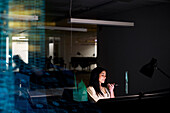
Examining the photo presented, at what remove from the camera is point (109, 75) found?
702 centimetres

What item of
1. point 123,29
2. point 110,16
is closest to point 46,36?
point 110,16

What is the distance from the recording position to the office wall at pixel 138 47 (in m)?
5.14

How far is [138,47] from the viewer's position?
5883mm

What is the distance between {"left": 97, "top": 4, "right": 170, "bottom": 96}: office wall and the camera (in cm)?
514

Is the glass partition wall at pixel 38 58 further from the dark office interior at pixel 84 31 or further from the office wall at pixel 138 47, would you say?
the office wall at pixel 138 47

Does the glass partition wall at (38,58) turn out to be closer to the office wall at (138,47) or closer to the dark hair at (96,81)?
the dark hair at (96,81)

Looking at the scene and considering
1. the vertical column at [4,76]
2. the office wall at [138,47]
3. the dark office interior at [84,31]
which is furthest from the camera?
the office wall at [138,47]

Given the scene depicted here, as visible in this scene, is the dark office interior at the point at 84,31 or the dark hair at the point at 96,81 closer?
the dark hair at the point at 96,81

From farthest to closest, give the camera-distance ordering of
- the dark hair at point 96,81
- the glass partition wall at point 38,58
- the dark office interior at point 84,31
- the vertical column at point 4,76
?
the dark office interior at point 84,31
the glass partition wall at point 38,58
the vertical column at point 4,76
the dark hair at point 96,81

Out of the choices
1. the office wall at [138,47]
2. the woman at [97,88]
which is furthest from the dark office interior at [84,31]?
the woman at [97,88]

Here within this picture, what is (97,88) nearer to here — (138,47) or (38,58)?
(138,47)

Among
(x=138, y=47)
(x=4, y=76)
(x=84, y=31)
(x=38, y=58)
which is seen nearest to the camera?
(x=4, y=76)

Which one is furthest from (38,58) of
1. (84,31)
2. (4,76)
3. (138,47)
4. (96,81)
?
(96,81)

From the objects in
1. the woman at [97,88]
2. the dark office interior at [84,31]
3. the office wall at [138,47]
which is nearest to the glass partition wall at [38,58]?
the dark office interior at [84,31]
